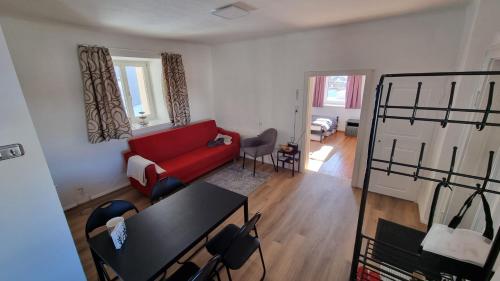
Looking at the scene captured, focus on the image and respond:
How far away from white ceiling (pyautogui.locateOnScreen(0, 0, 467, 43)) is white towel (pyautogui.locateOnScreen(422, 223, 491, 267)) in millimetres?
2141

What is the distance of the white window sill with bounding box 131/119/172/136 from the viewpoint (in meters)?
3.79

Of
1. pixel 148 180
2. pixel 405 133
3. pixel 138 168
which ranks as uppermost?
pixel 405 133

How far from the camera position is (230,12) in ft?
7.66

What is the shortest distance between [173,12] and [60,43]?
1694mm

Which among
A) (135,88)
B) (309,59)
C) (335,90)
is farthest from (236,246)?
(335,90)

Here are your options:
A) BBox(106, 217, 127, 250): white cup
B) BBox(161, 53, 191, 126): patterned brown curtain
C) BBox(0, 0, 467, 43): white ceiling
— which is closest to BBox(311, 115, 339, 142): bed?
BBox(0, 0, 467, 43): white ceiling

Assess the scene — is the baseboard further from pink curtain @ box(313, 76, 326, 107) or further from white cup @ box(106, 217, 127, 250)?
pink curtain @ box(313, 76, 326, 107)

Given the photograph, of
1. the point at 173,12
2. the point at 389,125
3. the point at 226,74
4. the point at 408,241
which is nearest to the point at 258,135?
the point at 226,74

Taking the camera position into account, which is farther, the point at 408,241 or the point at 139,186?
the point at 139,186

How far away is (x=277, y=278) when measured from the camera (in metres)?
2.02

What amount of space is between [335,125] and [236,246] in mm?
6102

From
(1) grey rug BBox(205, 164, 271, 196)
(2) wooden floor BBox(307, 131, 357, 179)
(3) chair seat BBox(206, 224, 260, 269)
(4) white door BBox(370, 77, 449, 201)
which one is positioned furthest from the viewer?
(2) wooden floor BBox(307, 131, 357, 179)

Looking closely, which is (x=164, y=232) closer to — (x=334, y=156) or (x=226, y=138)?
(x=226, y=138)

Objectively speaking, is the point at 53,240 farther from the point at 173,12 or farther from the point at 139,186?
the point at 173,12
